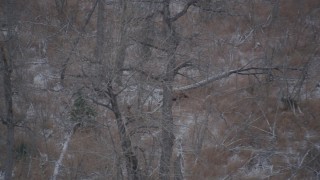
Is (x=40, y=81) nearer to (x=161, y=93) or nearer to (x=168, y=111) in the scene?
(x=161, y=93)

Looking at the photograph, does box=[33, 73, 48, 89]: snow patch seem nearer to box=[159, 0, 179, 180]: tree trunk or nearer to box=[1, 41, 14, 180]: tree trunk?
box=[1, 41, 14, 180]: tree trunk

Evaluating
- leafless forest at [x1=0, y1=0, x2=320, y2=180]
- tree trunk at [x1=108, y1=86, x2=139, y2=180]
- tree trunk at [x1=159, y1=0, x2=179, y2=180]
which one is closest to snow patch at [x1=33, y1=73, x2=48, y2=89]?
leafless forest at [x1=0, y1=0, x2=320, y2=180]

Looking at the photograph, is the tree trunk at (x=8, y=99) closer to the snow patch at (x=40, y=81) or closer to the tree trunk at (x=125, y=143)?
the tree trunk at (x=125, y=143)

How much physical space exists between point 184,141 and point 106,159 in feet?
14.1

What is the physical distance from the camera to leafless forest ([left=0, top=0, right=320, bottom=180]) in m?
9.56

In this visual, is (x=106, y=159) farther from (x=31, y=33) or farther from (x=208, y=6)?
Result: (x=31, y=33)

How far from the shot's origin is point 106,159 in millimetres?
9609

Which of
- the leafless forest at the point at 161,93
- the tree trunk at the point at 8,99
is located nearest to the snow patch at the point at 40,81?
the leafless forest at the point at 161,93

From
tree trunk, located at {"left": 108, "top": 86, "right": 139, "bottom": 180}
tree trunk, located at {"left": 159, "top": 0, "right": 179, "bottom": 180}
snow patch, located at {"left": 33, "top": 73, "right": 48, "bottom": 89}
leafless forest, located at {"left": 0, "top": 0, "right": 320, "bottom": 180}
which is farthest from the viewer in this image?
snow patch, located at {"left": 33, "top": 73, "right": 48, "bottom": 89}

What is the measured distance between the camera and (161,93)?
44.5 feet

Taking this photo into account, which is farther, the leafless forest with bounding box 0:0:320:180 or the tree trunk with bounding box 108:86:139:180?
the leafless forest with bounding box 0:0:320:180

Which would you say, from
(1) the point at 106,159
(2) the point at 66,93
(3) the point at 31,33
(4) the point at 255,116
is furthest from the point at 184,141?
(3) the point at 31,33

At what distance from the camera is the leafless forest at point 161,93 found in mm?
9562

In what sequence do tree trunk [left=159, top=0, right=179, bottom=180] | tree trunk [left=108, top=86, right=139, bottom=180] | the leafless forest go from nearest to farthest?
tree trunk [left=108, top=86, right=139, bottom=180]
the leafless forest
tree trunk [left=159, top=0, right=179, bottom=180]
